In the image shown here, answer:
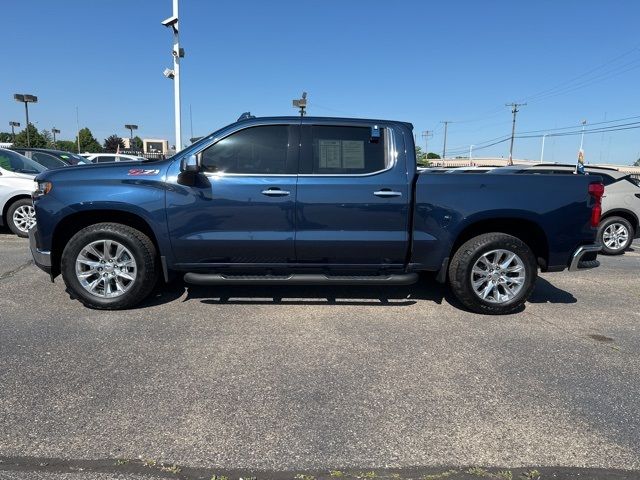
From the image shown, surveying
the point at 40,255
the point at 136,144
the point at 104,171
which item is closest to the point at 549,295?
the point at 104,171

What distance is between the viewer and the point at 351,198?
465cm

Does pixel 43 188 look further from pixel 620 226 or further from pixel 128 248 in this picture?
pixel 620 226

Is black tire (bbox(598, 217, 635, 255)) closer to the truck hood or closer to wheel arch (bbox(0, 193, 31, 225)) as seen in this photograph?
the truck hood

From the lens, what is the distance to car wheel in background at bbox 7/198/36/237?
28.5ft

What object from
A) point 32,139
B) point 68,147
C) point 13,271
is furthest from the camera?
point 68,147

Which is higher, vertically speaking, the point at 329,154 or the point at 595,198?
the point at 329,154

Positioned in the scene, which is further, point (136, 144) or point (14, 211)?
point (136, 144)

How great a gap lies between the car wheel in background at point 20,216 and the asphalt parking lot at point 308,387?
162 inches

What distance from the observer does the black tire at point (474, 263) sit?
482cm

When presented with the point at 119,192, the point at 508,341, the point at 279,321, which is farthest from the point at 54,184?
the point at 508,341

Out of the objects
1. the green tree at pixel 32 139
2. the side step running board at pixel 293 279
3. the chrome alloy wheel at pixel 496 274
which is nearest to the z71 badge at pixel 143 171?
the side step running board at pixel 293 279

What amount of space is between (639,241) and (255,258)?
35.4ft

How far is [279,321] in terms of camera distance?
4.59 metres

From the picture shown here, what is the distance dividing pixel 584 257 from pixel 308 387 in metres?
3.39
